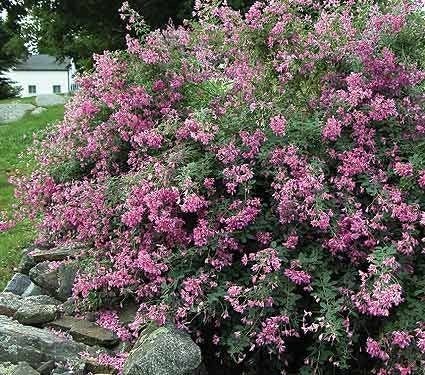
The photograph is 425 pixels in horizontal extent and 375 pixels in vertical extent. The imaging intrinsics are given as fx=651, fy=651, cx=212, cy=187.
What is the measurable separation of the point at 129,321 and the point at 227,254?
0.79 meters

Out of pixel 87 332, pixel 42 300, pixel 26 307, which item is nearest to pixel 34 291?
pixel 42 300

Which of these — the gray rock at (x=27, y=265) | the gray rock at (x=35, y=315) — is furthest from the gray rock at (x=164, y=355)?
the gray rock at (x=27, y=265)

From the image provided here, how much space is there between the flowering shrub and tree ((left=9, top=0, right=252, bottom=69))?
729 cm

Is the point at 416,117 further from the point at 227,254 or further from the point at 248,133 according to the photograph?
the point at 227,254

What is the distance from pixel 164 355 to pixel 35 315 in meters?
1.18

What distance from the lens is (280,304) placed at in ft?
11.9

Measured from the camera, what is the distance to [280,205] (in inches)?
149

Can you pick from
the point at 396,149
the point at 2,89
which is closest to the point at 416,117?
the point at 396,149

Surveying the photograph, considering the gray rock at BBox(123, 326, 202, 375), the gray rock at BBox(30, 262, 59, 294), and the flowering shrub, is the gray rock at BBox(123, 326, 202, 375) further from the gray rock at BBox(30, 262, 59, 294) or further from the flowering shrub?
the gray rock at BBox(30, 262, 59, 294)

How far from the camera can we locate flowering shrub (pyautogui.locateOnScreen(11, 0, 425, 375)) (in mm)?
3562

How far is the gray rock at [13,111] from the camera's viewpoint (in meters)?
17.0

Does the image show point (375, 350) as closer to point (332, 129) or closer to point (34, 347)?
point (332, 129)

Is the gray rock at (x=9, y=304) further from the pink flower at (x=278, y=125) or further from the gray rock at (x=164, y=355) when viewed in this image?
the pink flower at (x=278, y=125)

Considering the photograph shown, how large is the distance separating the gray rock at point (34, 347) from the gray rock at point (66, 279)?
84 cm
